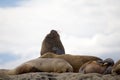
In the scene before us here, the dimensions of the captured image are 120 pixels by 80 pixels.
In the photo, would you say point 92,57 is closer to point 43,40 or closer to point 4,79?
point 4,79

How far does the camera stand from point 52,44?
17422 millimetres

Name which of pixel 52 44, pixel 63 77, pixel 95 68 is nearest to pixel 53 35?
pixel 52 44

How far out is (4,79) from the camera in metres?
8.88

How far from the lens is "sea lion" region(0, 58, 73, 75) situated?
10820 mm

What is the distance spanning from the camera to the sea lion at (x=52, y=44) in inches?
680

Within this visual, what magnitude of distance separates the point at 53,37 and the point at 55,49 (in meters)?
0.55

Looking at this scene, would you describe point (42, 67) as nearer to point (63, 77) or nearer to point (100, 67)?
point (100, 67)

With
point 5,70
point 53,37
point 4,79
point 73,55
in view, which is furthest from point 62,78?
point 53,37

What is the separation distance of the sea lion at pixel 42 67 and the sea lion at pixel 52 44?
6.04 meters

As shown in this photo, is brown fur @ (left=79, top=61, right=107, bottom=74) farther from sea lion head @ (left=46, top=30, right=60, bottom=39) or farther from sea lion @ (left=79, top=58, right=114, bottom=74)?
sea lion head @ (left=46, top=30, right=60, bottom=39)

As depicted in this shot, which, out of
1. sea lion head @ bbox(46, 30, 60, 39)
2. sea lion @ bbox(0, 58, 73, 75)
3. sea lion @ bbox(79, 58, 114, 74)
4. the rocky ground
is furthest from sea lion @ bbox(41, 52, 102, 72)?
sea lion head @ bbox(46, 30, 60, 39)

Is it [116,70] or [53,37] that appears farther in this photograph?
[53,37]

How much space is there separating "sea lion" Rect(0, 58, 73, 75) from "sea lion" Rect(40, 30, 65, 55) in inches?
238

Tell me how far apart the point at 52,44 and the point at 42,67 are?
21.3 feet
